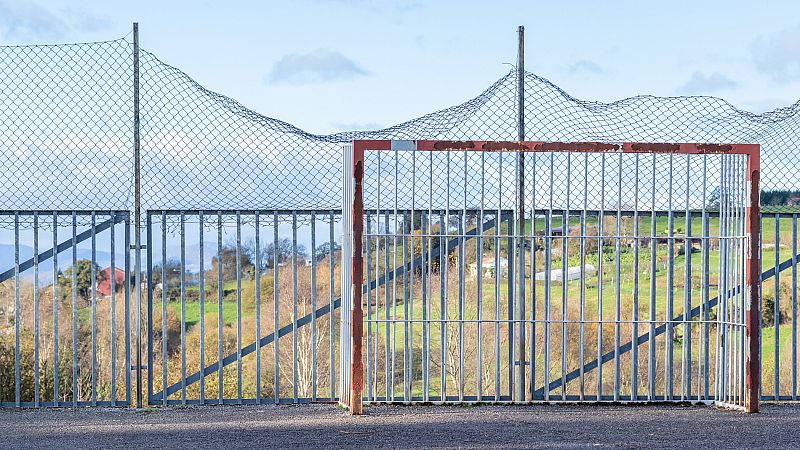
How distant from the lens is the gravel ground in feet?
29.2

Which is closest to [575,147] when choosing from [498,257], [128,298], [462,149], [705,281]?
[462,149]

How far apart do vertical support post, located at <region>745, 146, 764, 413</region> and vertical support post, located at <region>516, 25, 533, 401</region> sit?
204 centimetres

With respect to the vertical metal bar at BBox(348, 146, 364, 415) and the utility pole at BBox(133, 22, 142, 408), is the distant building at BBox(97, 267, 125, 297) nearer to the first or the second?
the utility pole at BBox(133, 22, 142, 408)

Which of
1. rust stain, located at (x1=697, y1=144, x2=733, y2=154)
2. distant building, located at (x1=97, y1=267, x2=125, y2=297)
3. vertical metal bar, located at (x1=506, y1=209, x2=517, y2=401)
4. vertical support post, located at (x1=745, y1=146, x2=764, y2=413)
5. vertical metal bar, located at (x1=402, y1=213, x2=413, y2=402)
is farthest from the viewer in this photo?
distant building, located at (x1=97, y1=267, x2=125, y2=297)

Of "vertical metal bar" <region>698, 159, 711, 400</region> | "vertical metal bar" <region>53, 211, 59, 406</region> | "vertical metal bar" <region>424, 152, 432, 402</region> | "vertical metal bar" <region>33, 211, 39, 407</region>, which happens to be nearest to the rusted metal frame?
"vertical metal bar" <region>698, 159, 711, 400</region>

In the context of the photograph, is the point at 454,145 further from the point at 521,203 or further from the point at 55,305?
the point at 55,305

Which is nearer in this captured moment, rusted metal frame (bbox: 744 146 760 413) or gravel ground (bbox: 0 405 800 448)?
gravel ground (bbox: 0 405 800 448)

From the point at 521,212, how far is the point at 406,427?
2441 millimetres

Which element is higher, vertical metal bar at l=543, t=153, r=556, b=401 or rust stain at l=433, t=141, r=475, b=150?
rust stain at l=433, t=141, r=475, b=150

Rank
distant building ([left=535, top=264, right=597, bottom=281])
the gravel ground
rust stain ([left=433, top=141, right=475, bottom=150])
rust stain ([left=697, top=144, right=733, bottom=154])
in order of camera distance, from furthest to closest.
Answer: distant building ([left=535, top=264, right=597, bottom=281]) → rust stain ([left=697, top=144, right=733, bottom=154]) → rust stain ([left=433, top=141, right=475, bottom=150]) → the gravel ground

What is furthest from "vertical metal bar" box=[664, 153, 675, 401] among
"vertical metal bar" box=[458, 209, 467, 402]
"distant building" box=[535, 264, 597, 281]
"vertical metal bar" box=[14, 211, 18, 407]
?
"vertical metal bar" box=[14, 211, 18, 407]

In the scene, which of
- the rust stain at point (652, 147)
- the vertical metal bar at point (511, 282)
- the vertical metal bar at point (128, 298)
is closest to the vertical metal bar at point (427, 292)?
the vertical metal bar at point (511, 282)

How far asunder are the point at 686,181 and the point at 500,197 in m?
1.80

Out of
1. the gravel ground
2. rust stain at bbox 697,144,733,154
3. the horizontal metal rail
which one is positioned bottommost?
the gravel ground
